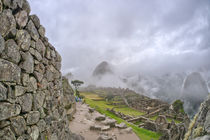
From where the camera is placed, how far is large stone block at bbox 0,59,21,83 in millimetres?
3118

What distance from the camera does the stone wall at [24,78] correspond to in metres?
3.20

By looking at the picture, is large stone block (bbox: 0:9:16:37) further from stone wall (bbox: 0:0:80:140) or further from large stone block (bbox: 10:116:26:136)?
large stone block (bbox: 10:116:26:136)

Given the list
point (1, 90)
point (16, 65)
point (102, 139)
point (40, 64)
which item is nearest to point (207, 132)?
point (1, 90)

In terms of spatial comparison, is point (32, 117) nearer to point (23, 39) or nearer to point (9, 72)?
point (9, 72)

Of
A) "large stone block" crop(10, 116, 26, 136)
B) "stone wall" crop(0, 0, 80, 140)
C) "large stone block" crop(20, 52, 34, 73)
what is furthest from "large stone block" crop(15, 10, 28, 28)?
"large stone block" crop(10, 116, 26, 136)

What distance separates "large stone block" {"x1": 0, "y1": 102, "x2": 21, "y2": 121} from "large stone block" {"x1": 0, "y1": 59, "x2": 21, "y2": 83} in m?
0.65

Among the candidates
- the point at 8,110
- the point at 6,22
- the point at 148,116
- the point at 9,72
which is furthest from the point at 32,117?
the point at 148,116

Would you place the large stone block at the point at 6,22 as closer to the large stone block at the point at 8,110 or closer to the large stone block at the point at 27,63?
the large stone block at the point at 27,63

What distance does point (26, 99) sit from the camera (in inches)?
156

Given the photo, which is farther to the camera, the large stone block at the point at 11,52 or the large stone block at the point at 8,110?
the large stone block at the point at 11,52

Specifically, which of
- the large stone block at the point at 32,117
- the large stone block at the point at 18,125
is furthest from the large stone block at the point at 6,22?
the large stone block at the point at 32,117

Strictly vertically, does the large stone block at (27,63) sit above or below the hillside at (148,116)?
above

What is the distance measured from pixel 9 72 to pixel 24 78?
0.62 m

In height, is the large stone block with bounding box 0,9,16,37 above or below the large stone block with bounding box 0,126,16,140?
above
